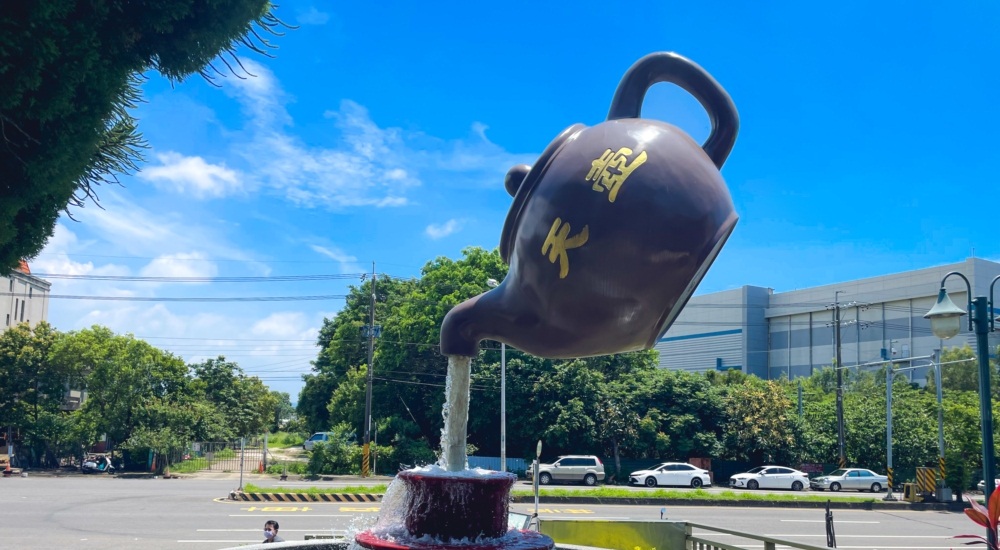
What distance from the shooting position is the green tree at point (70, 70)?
5516 mm

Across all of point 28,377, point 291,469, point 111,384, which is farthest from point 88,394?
point 291,469

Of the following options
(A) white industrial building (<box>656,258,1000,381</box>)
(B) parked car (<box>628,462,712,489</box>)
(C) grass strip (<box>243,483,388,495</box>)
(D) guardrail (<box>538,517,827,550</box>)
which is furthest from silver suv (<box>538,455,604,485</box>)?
(A) white industrial building (<box>656,258,1000,381</box>)

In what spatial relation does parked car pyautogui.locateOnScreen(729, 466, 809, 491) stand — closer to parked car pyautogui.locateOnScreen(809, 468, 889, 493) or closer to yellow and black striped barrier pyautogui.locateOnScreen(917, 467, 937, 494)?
parked car pyautogui.locateOnScreen(809, 468, 889, 493)

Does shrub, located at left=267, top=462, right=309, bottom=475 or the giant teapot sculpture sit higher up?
the giant teapot sculpture

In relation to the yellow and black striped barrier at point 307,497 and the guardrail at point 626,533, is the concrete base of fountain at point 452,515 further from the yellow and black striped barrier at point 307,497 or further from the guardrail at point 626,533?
the yellow and black striped barrier at point 307,497

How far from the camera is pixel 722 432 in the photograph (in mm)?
38375

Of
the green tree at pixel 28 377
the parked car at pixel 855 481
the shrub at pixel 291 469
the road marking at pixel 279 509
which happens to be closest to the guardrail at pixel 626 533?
the road marking at pixel 279 509

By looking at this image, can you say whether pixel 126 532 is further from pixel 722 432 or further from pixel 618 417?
pixel 722 432

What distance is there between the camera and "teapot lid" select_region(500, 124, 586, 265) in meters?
5.39

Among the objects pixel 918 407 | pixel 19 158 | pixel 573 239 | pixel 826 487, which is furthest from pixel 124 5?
pixel 918 407

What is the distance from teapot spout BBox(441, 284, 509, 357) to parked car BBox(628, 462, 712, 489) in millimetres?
28931

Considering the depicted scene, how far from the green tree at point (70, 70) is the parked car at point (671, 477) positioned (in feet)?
95.4

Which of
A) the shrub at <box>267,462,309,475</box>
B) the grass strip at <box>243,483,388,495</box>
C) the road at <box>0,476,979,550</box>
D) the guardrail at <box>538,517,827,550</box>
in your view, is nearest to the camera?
the guardrail at <box>538,517,827,550</box>

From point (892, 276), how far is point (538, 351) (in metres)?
65.5
